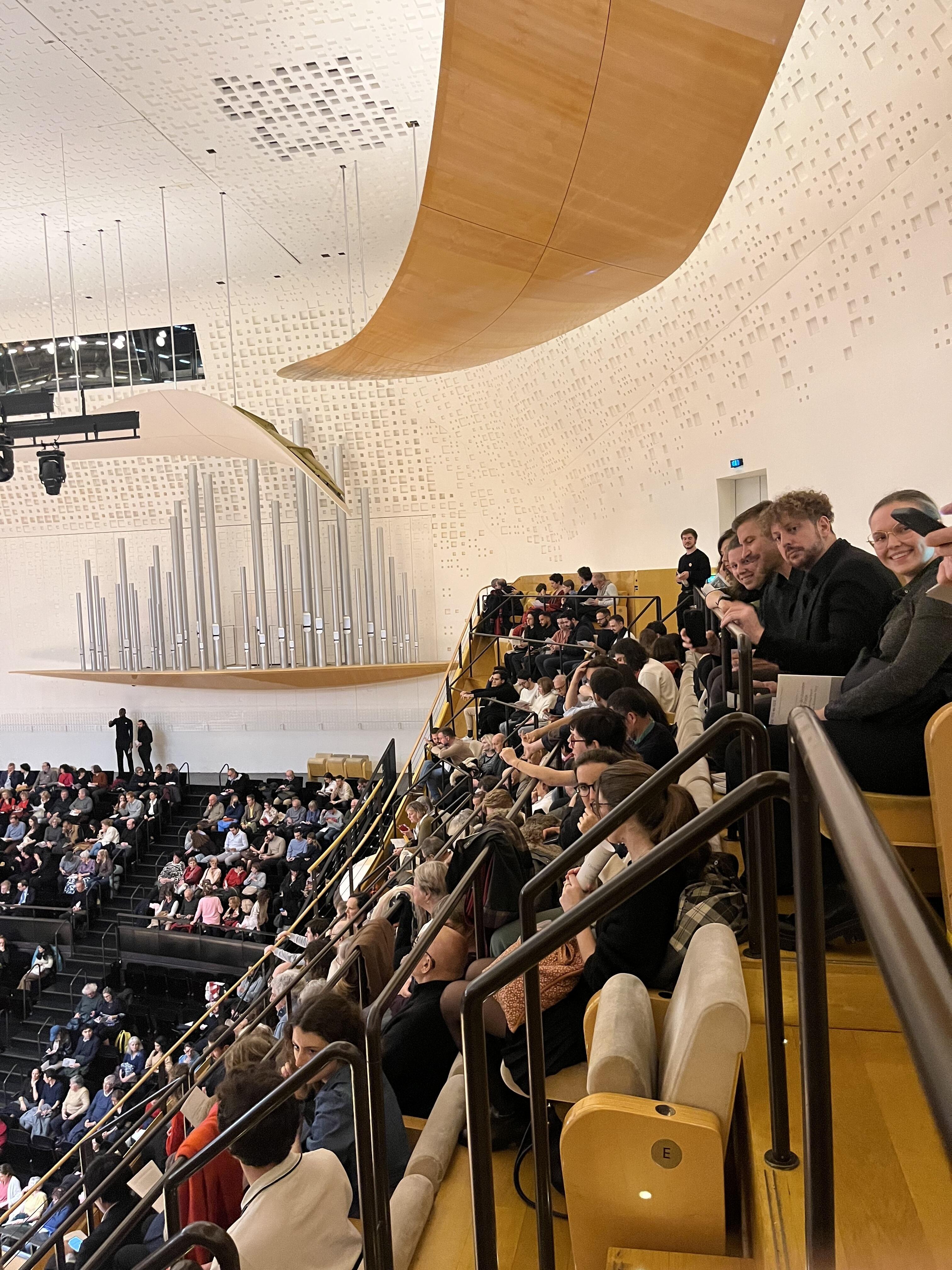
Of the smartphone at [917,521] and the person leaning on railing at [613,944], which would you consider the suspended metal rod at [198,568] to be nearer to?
the person leaning on railing at [613,944]

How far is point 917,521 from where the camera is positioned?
7.27 feet

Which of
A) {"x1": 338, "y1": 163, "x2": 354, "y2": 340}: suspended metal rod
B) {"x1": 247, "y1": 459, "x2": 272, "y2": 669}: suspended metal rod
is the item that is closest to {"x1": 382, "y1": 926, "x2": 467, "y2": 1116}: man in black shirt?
{"x1": 338, "y1": 163, "x2": 354, "y2": 340}: suspended metal rod

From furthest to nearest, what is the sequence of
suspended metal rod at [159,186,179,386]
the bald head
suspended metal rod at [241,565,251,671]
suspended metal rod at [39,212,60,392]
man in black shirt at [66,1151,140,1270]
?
suspended metal rod at [241,565,251,671], suspended metal rod at [39,212,60,392], suspended metal rod at [159,186,179,386], man in black shirt at [66,1151,140,1270], the bald head

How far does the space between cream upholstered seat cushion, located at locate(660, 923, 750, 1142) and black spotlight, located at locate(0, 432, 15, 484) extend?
8522 mm

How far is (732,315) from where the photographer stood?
286 inches

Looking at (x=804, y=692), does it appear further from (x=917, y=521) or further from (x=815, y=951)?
(x=815, y=951)

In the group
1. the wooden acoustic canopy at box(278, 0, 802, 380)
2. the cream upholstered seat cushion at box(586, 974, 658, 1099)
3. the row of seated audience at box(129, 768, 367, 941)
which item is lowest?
the row of seated audience at box(129, 768, 367, 941)

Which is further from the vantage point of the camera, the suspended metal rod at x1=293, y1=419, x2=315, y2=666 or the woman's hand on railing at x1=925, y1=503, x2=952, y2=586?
the suspended metal rod at x1=293, y1=419, x2=315, y2=666

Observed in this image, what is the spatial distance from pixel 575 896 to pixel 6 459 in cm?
843

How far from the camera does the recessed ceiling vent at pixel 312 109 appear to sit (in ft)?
25.3

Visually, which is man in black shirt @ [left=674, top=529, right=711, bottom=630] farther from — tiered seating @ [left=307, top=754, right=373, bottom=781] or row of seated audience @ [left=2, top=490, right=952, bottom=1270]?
tiered seating @ [left=307, top=754, right=373, bottom=781]

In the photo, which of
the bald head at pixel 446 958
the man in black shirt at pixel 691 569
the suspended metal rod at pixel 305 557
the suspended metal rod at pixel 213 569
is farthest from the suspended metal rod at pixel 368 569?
the bald head at pixel 446 958

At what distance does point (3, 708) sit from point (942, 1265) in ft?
59.0

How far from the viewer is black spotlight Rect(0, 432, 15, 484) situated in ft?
27.8
